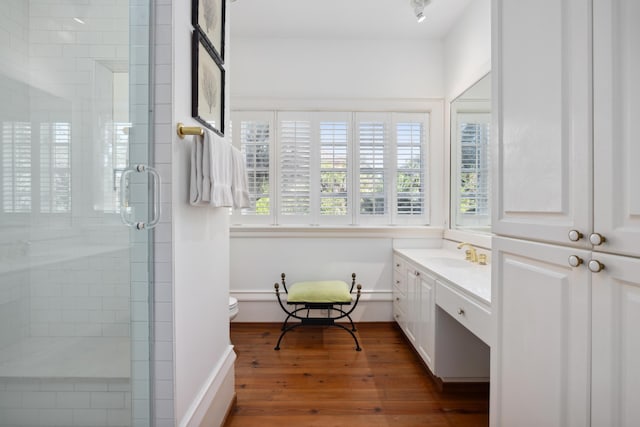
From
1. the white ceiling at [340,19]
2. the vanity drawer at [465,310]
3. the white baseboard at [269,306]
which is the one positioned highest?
the white ceiling at [340,19]

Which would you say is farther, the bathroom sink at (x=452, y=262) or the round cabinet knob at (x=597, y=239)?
the bathroom sink at (x=452, y=262)

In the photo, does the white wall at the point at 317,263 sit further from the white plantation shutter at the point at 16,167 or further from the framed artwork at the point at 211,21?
the white plantation shutter at the point at 16,167

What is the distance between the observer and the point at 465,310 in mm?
1684

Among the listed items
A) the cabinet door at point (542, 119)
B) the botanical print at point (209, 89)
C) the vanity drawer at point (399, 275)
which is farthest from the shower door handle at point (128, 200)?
the vanity drawer at point (399, 275)

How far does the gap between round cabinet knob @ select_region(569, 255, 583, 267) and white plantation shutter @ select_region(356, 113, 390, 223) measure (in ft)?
8.09

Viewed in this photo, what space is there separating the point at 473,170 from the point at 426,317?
125cm

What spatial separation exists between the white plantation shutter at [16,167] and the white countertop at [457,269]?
1683 mm

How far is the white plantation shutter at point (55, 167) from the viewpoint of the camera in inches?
33.6

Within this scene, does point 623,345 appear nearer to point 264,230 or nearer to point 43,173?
point 43,173

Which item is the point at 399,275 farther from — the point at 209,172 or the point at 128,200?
the point at 128,200

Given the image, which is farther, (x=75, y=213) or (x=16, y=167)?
(x=75, y=213)

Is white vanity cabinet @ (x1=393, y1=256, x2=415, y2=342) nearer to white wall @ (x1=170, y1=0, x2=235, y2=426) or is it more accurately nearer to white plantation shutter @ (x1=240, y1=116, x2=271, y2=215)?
white plantation shutter @ (x1=240, y1=116, x2=271, y2=215)

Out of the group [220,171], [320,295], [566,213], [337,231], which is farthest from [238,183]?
[337,231]

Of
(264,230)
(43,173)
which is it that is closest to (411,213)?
A: (264,230)
